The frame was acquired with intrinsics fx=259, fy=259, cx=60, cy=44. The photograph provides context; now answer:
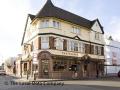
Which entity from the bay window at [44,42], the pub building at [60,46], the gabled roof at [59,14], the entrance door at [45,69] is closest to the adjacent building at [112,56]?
the pub building at [60,46]

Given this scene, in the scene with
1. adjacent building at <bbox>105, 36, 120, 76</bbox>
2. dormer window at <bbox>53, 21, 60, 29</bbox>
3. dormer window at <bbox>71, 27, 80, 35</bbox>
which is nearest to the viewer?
dormer window at <bbox>53, 21, 60, 29</bbox>

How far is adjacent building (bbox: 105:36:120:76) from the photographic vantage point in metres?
63.8

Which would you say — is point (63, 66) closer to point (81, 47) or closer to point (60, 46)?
point (60, 46)

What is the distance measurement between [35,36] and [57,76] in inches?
319

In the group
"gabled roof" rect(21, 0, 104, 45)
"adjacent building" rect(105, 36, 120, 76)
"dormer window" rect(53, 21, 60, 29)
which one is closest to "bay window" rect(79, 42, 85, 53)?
"gabled roof" rect(21, 0, 104, 45)

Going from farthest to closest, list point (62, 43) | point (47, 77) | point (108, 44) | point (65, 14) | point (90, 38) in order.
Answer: point (108, 44)
point (90, 38)
point (65, 14)
point (62, 43)
point (47, 77)

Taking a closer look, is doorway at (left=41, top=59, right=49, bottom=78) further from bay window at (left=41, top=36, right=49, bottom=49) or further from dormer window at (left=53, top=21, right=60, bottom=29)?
dormer window at (left=53, top=21, right=60, bottom=29)

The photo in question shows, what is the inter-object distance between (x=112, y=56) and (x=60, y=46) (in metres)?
26.4

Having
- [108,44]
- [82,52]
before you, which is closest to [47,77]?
[82,52]

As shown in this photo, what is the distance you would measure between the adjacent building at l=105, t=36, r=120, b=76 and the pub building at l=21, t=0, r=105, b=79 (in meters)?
9.46

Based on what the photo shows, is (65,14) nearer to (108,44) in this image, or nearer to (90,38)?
(90,38)

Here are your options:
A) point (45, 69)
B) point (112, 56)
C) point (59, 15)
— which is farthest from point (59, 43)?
point (112, 56)

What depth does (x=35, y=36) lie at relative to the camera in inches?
1754

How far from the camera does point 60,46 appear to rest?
4359 centimetres
